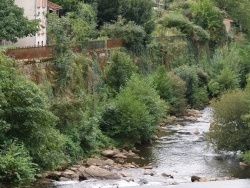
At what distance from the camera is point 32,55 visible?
46750 mm

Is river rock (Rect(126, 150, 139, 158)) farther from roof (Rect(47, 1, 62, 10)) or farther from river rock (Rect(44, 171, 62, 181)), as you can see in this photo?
roof (Rect(47, 1, 62, 10))

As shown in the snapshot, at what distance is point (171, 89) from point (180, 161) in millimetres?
18928

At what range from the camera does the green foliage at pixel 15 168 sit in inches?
1287

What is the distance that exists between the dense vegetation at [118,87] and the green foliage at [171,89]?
0.10 m

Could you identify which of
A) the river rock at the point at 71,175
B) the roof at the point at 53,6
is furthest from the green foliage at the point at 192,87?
the river rock at the point at 71,175

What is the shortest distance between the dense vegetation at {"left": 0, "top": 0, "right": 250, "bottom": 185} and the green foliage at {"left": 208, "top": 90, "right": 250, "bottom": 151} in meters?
0.07

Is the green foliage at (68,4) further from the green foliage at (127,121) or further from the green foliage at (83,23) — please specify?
the green foliage at (127,121)

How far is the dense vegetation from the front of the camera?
34.8m

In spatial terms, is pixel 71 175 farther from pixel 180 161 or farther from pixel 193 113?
pixel 193 113

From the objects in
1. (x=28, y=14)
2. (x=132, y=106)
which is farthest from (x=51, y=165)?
(x=28, y=14)

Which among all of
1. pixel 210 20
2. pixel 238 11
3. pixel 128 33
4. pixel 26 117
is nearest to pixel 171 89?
pixel 128 33

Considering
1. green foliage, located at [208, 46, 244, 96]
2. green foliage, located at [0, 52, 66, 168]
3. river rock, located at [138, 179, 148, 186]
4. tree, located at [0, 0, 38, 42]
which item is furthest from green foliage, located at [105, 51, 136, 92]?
green foliage, located at [208, 46, 244, 96]

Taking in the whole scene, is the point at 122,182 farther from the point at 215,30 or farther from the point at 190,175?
the point at 215,30

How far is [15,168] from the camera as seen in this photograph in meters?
32.8
